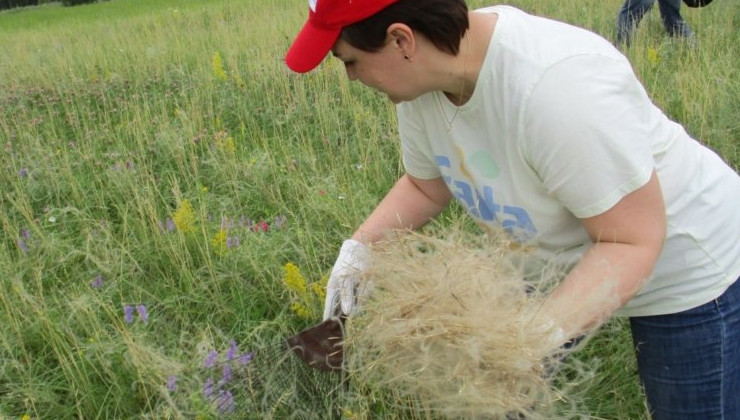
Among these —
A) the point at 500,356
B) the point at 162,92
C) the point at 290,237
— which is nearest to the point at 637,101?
the point at 500,356

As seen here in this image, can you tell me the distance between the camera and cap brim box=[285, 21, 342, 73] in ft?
3.86

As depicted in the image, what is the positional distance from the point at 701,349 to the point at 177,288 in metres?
1.56

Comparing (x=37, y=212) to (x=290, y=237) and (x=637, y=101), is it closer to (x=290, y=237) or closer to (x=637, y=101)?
(x=290, y=237)

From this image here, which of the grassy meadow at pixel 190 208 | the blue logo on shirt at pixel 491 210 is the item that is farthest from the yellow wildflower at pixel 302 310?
the blue logo on shirt at pixel 491 210

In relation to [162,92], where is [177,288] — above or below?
below

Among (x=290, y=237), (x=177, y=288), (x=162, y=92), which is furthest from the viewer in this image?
(x=162, y=92)

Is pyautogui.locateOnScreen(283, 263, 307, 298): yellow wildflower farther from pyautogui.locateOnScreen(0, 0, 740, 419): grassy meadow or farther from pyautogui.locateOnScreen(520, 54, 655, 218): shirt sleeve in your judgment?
pyautogui.locateOnScreen(520, 54, 655, 218): shirt sleeve

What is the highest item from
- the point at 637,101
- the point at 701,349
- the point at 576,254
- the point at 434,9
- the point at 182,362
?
the point at 434,9

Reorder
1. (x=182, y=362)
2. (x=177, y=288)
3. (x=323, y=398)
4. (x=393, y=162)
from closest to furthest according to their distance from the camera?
(x=323, y=398)
(x=182, y=362)
(x=177, y=288)
(x=393, y=162)

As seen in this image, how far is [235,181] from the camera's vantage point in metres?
2.78

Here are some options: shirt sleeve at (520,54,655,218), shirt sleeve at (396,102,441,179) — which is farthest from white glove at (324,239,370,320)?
shirt sleeve at (520,54,655,218)

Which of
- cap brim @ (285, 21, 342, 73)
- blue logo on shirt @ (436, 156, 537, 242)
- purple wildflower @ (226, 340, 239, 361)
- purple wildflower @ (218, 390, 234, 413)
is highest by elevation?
cap brim @ (285, 21, 342, 73)

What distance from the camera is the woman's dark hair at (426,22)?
1103 millimetres

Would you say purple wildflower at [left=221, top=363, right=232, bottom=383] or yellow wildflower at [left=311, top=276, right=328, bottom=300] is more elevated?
yellow wildflower at [left=311, top=276, right=328, bottom=300]
